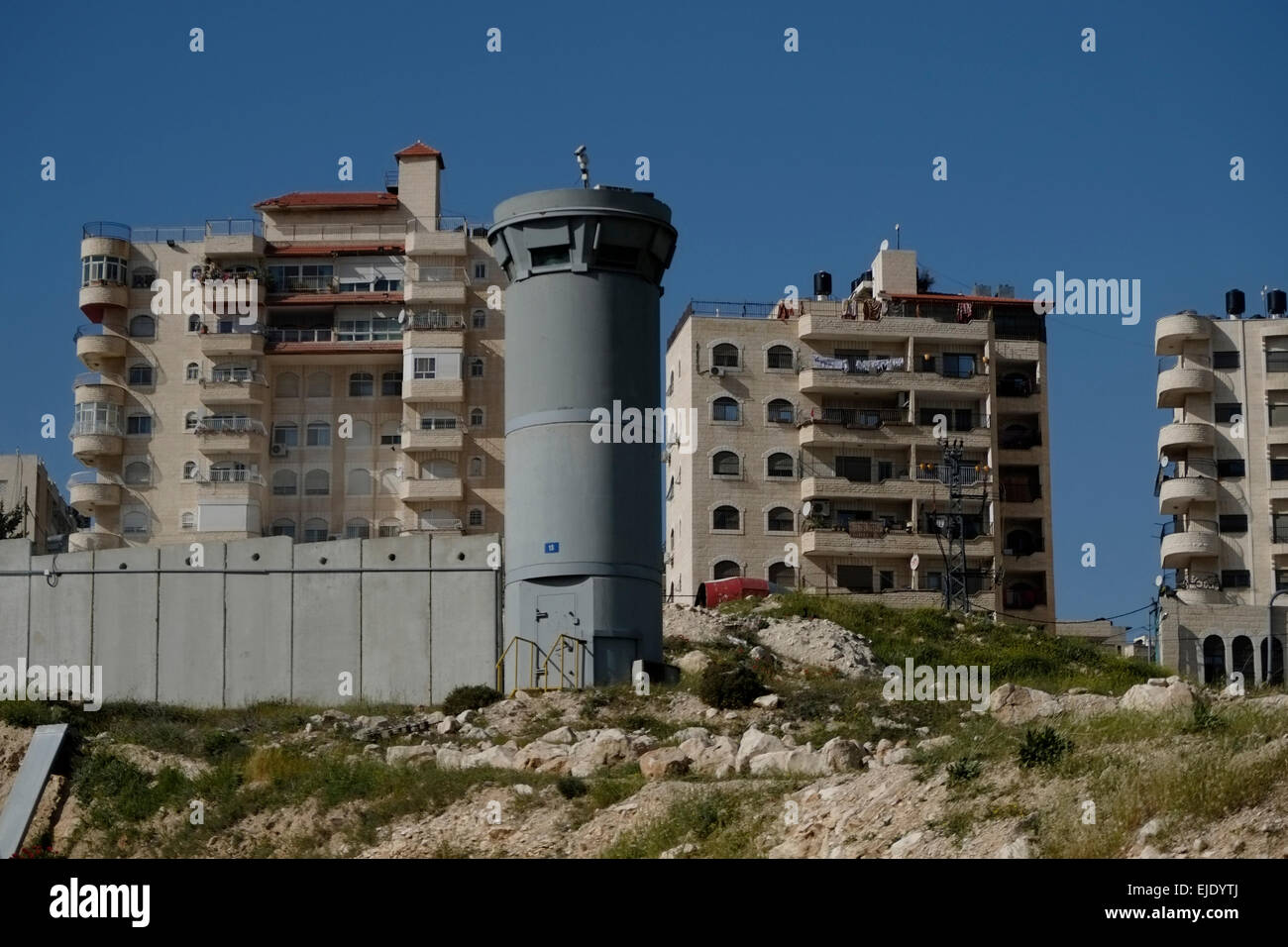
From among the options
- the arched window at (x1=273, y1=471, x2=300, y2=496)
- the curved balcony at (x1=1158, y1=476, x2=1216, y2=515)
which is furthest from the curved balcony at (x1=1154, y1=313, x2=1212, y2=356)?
the arched window at (x1=273, y1=471, x2=300, y2=496)

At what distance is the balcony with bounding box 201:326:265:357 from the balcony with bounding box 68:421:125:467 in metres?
5.20

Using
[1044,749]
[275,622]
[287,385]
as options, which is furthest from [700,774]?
[287,385]

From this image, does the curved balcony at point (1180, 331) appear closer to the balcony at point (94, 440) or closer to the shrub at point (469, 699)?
the balcony at point (94, 440)

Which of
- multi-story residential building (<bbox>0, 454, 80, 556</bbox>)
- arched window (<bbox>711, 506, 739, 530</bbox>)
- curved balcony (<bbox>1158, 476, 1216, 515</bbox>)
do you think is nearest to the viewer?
arched window (<bbox>711, 506, 739, 530</bbox>)

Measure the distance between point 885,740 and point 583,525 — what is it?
39.6 feet

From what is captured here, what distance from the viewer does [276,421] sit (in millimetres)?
92500

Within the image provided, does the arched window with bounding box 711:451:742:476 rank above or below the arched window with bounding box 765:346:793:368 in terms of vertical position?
below

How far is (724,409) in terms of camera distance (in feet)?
281

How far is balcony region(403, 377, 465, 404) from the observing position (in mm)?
89625

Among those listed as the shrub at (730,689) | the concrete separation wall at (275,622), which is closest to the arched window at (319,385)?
the concrete separation wall at (275,622)

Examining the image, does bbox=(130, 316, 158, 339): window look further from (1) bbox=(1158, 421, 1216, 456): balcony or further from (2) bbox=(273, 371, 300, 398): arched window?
(1) bbox=(1158, 421, 1216, 456): balcony

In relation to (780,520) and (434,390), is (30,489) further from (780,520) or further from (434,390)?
(780,520)
